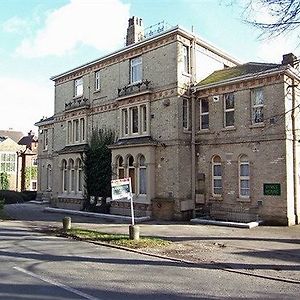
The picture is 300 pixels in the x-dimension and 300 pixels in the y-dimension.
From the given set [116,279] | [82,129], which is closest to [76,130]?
[82,129]

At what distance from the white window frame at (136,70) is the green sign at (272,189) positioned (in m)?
10.0

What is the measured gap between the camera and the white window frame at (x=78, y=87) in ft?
92.2

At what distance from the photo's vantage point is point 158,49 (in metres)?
21.9

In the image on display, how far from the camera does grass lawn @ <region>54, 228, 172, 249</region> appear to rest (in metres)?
12.6

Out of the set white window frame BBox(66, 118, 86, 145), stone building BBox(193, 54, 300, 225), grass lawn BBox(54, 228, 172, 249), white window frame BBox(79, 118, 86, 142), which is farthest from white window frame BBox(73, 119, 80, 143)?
grass lawn BBox(54, 228, 172, 249)

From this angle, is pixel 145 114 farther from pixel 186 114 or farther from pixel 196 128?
pixel 196 128

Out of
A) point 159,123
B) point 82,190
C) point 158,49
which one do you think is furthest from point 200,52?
point 82,190

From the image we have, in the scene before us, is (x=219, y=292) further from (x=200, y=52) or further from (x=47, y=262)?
(x=200, y=52)

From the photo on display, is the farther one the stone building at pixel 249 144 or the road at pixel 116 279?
the stone building at pixel 249 144

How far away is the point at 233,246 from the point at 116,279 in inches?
221

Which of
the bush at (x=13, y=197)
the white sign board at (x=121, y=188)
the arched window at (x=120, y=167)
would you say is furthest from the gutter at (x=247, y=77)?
the bush at (x=13, y=197)

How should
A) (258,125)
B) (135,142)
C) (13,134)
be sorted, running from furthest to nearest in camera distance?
1. (13,134)
2. (135,142)
3. (258,125)

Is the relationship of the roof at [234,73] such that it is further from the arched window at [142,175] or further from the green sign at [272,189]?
the green sign at [272,189]

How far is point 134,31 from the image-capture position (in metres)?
25.8
